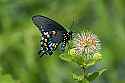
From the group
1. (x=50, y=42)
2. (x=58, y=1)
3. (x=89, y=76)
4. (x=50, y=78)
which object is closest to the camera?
(x=89, y=76)

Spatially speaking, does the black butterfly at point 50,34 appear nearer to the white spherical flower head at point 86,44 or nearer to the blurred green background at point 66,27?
the white spherical flower head at point 86,44

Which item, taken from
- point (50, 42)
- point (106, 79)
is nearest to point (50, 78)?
point (106, 79)

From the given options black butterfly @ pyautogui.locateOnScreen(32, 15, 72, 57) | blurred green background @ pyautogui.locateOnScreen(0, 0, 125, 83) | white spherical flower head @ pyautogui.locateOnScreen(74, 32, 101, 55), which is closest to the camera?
white spherical flower head @ pyautogui.locateOnScreen(74, 32, 101, 55)

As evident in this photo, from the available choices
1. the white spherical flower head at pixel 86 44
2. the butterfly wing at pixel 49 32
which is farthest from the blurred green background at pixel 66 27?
the white spherical flower head at pixel 86 44

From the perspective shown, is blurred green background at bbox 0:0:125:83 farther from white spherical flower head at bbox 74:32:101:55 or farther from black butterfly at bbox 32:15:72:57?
white spherical flower head at bbox 74:32:101:55

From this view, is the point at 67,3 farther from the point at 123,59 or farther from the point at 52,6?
the point at 123,59

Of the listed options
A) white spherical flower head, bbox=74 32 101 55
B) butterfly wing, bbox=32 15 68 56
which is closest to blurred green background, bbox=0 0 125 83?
butterfly wing, bbox=32 15 68 56

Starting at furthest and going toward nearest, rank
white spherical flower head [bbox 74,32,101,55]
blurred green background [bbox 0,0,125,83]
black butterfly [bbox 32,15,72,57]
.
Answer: blurred green background [bbox 0,0,125,83] → black butterfly [bbox 32,15,72,57] → white spherical flower head [bbox 74,32,101,55]
